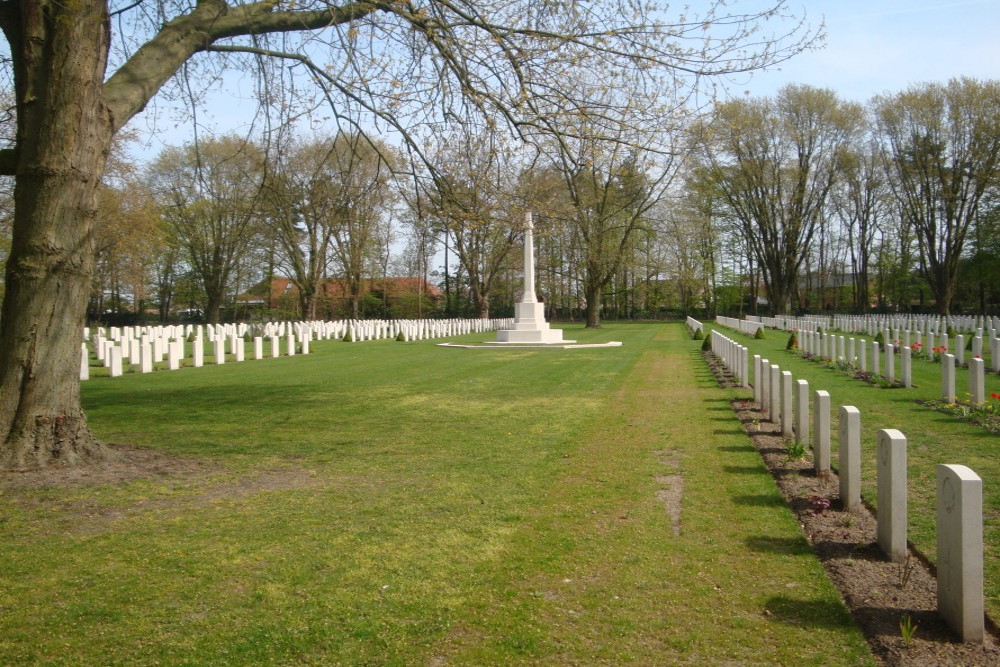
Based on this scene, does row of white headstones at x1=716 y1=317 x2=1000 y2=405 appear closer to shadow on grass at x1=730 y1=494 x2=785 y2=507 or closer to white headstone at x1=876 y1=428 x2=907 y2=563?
shadow on grass at x1=730 y1=494 x2=785 y2=507

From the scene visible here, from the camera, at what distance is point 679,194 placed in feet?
178

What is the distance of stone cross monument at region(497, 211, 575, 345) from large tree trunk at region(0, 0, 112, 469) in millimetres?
24653

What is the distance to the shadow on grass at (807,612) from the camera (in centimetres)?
346

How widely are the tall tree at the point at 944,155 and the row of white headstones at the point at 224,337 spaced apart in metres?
27.7

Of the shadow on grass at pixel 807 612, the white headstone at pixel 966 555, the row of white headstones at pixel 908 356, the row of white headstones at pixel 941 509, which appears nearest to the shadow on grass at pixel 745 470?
the row of white headstones at pixel 941 509

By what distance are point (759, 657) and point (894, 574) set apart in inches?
54.4

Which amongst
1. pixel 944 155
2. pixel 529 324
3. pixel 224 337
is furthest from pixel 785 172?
pixel 224 337

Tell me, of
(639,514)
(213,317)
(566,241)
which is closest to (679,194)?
(566,241)

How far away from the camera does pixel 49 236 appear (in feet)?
20.5

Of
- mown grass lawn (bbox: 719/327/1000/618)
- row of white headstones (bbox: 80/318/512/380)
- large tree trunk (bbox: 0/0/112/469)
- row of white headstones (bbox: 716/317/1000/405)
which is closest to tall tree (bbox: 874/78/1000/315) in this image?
row of white headstones (bbox: 716/317/1000/405)

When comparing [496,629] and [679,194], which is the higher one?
[679,194]

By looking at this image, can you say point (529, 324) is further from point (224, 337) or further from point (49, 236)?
point (49, 236)

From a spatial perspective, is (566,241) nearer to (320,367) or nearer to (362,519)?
(320,367)

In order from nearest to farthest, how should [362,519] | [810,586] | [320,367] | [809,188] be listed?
[810,586]
[362,519]
[320,367]
[809,188]
